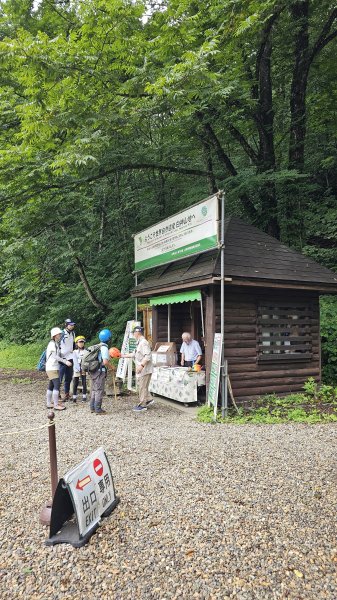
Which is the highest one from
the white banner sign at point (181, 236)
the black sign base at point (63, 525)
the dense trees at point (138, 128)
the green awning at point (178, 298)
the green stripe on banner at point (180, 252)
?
the dense trees at point (138, 128)

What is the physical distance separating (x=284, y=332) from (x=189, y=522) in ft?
21.9

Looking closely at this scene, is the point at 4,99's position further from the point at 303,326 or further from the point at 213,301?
the point at 303,326

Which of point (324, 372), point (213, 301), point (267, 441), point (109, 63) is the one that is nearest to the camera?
point (267, 441)

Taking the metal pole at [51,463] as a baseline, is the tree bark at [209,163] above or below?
above

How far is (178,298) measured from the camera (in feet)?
32.4

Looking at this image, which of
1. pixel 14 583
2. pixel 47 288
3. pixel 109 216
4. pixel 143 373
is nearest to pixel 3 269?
pixel 47 288

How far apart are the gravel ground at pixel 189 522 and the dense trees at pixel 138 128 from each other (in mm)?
6206

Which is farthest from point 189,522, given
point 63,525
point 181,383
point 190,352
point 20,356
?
point 20,356

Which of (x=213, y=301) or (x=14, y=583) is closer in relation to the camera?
(x=14, y=583)

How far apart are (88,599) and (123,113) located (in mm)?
9393

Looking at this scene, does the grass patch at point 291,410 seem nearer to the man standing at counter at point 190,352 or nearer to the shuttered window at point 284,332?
the shuttered window at point 284,332

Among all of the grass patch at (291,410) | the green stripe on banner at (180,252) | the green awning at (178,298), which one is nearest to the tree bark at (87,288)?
the green stripe on banner at (180,252)

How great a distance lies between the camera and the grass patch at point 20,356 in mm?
19094

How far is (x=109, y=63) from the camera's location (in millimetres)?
10516
